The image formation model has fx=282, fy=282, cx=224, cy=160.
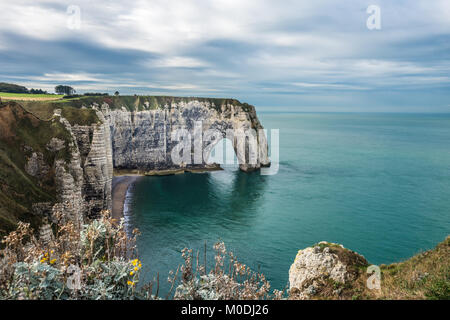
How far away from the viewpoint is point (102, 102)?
90625 mm

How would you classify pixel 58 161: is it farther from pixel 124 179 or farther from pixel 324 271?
pixel 124 179

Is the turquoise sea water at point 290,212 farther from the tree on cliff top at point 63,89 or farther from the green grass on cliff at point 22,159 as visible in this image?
the tree on cliff top at point 63,89

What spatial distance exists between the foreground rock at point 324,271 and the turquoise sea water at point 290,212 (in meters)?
13.8

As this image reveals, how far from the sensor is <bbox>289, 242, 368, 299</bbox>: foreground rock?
69.3 ft

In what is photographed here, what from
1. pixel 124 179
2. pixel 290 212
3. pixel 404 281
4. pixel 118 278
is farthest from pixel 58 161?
pixel 124 179

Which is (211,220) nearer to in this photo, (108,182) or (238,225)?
(238,225)

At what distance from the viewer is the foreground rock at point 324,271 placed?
832 inches

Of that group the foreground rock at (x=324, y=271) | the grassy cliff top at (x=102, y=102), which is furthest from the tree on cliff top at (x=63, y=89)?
the foreground rock at (x=324, y=271)

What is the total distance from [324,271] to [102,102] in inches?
3448

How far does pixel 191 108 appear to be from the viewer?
110 meters

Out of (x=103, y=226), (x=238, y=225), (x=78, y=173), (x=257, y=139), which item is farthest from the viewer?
(x=257, y=139)

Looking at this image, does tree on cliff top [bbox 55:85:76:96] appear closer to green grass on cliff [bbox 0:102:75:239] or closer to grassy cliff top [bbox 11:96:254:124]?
grassy cliff top [bbox 11:96:254:124]

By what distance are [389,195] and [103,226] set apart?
74541mm
